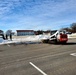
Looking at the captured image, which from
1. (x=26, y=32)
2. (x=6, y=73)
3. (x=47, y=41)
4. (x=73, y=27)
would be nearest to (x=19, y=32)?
(x=26, y=32)

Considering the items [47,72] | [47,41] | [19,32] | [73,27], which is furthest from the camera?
[19,32]

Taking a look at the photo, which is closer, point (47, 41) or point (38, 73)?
point (38, 73)

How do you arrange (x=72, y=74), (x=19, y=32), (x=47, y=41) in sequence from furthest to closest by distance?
1. (x=19, y=32)
2. (x=47, y=41)
3. (x=72, y=74)

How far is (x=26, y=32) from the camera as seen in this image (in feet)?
539

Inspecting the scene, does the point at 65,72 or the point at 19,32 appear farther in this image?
the point at 19,32

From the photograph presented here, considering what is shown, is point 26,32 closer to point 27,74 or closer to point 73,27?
point 73,27

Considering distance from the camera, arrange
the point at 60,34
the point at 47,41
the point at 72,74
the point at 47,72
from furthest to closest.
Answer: the point at 47,41, the point at 60,34, the point at 47,72, the point at 72,74

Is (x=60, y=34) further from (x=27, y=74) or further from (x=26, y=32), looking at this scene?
(x=26, y=32)

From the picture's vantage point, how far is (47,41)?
27.1 metres

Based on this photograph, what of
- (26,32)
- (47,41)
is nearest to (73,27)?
(26,32)

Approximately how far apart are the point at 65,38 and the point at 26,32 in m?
140

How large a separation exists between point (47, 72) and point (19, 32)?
508ft

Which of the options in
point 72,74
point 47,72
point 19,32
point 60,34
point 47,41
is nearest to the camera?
point 72,74

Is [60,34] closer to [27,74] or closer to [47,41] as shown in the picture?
[47,41]
